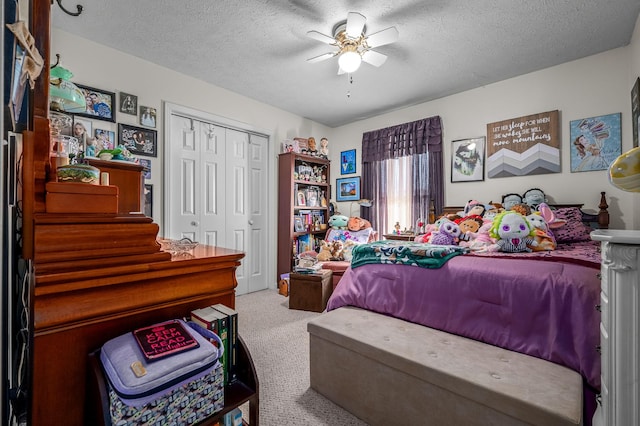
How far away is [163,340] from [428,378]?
3.53 ft

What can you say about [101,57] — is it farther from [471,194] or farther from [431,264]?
[471,194]

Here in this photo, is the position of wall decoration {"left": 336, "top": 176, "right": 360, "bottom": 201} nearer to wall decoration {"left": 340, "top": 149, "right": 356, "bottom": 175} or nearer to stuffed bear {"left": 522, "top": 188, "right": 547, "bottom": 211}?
wall decoration {"left": 340, "top": 149, "right": 356, "bottom": 175}

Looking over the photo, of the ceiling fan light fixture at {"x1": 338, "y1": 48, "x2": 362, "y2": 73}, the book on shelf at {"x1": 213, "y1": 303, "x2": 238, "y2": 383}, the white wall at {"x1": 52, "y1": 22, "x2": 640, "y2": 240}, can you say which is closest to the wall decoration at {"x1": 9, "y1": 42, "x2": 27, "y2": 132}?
the book on shelf at {"x1": 213, "y1": 303, "x2": 238, "y2": 383}

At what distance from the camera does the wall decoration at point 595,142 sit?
2.61 m

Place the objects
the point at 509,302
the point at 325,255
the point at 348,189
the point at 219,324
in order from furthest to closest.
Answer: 1. the point at 348,189
2. the point at 325,255
3. the point at 509,302
4. the point at 219,324

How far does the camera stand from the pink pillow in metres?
2.43

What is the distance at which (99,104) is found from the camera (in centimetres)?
250

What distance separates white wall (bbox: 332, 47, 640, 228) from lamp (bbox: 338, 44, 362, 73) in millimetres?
1897

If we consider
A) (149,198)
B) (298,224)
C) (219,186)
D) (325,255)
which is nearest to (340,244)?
(325,255)

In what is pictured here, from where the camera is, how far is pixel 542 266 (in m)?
1.47

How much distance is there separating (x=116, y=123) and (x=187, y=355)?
273 cm

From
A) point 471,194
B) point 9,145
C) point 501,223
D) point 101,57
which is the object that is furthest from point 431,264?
point 101,57

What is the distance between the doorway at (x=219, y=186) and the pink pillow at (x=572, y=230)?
10.7 ft

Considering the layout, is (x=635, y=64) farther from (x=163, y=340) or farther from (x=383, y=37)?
(x=163, y=340)
